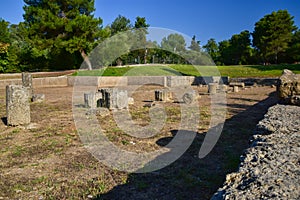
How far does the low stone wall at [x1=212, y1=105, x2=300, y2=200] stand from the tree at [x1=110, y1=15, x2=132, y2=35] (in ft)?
163

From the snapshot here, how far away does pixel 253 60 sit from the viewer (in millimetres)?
47125

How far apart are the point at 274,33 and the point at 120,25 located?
1061 inches

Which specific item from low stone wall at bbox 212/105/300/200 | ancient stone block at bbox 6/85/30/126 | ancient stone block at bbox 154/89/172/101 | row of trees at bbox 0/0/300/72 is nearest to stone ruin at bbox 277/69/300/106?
ancient stone block at bbox 154/89/172/101

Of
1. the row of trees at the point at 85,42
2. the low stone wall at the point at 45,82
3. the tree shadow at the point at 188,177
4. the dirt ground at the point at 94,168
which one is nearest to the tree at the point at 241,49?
the row of trees at the point at 85,42

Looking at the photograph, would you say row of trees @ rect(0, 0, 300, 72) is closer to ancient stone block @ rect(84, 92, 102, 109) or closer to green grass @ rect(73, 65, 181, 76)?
green grass @ rect(73, 65, 181, 76)

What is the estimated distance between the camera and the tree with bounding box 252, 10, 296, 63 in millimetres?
39656

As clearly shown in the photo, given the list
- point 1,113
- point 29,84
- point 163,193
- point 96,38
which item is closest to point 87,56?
point 96,38

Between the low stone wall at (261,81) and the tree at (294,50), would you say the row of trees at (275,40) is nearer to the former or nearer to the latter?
the tree at (294,50)

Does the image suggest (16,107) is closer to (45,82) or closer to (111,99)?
(111,99)

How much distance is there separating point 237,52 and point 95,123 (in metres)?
45.1

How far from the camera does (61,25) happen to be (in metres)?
27.9

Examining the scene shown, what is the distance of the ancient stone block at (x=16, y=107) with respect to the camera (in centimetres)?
725

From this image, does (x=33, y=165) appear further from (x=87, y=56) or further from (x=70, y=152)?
(x=87, y=56)

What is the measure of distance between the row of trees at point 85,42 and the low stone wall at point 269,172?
20.8 meters
